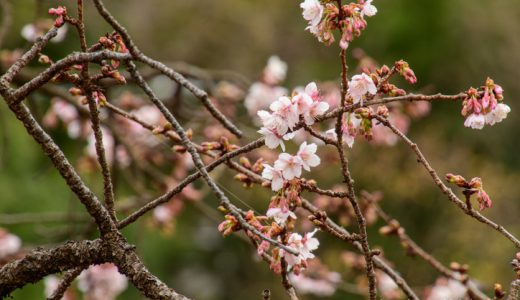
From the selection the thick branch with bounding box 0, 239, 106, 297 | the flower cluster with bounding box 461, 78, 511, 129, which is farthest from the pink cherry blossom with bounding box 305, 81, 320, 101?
the thick branch with bounding box 0, 239, 106, 297

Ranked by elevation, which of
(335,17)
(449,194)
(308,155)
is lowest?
(449,194)

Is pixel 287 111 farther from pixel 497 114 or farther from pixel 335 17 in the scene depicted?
pixel 497 114

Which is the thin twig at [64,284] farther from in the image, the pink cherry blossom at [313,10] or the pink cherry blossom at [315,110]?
the pink cherry blossom at [313,10]

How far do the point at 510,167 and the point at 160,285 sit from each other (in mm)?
6756

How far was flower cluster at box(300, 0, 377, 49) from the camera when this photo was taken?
1092 mm

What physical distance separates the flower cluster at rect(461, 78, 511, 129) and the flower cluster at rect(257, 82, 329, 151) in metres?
0.24

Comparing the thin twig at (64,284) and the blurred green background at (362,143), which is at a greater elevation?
the blurred green background at (362,143)

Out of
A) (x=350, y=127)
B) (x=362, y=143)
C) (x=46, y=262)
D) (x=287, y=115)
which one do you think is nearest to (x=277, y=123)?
(x=287, y=115)

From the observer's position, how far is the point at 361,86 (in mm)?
1100

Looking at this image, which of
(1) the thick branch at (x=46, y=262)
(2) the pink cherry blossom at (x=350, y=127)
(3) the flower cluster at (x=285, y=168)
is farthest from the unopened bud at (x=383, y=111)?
(1) the thick branch at (x=46, y=262)

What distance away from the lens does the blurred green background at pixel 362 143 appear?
5.86 m

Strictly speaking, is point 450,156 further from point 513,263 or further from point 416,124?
point 513,263

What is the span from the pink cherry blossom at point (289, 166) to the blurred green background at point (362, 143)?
1.78 m

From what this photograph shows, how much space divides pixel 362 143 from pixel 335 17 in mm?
5146
